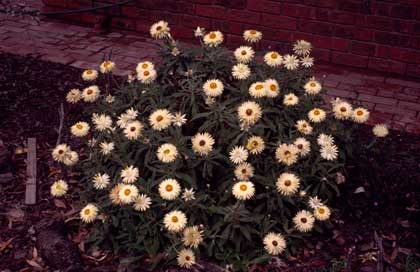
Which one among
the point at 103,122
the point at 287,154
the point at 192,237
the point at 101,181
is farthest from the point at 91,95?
the point at 287,154

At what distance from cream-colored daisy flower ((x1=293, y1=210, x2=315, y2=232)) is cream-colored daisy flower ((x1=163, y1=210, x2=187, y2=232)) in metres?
0.61

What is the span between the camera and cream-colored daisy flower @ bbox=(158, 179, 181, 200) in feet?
9.95

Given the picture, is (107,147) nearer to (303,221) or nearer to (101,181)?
(101,181)

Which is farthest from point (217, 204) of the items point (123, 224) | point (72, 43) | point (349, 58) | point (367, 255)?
point (72, 43)

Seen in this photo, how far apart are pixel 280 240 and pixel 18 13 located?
2494mm

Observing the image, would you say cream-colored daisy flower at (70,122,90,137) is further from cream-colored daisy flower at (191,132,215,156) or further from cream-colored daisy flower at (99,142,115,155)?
cream-colored daisy flower at (191,132,215,156)

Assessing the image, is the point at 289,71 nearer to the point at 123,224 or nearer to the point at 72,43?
the point at 123,224

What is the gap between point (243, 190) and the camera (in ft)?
9.96

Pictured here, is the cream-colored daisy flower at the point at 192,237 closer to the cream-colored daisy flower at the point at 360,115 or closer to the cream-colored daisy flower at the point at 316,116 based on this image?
the cream-colored daisy flower at the point at 316,116

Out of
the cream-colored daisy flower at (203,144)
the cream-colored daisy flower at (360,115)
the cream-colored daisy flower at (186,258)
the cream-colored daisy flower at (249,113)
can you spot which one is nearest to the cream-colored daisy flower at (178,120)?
the cream-colored daisy flower at (203,144)

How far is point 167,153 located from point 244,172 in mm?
414

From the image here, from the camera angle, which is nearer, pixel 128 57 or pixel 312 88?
pixel 312 88

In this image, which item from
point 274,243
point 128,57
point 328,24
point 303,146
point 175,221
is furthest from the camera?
point 128,57

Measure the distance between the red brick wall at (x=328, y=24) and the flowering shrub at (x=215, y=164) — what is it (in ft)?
6.54
